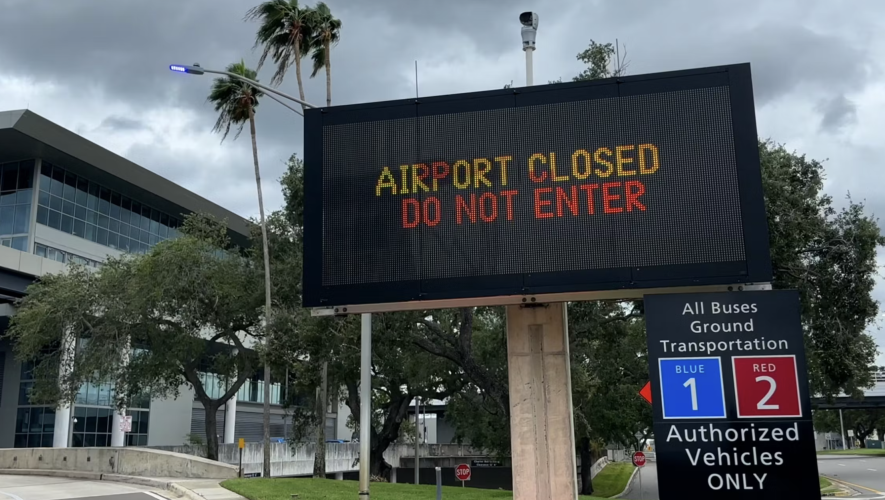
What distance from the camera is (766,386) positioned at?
7762 millimetres

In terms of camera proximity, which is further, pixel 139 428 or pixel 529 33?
pixel 139 428

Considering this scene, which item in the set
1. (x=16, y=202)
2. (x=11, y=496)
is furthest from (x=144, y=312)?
(x=16, y=202)

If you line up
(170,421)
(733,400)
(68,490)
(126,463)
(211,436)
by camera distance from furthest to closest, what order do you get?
(170,421) → (211,436) → (126,463) → (68,490) → (733,400)

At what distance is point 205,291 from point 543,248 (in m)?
23.7

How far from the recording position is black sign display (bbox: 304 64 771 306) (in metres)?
8.95

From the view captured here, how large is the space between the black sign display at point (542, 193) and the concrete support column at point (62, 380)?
26194 millimetres

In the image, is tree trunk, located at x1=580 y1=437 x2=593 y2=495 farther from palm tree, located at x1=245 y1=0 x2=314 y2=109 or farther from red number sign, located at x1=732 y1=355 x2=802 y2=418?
red number sign, located at x1=732 y1=355 x2=802 y2=418

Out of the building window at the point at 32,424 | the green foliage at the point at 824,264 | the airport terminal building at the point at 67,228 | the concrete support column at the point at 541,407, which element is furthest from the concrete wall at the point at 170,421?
the concrete support column at the point at 541,407

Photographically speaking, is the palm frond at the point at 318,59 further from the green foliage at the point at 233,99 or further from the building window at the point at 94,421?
the building window at the point at 94,421

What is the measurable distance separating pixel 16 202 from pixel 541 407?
4103cm

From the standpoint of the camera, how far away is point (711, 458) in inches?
302

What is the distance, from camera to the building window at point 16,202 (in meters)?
43.2

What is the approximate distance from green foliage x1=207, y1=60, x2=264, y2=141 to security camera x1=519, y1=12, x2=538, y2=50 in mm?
20028

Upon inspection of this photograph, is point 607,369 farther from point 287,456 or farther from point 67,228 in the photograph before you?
point 67,228
